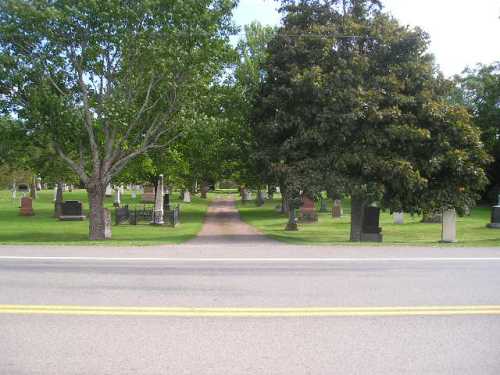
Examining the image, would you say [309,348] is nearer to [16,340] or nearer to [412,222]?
[16,340]

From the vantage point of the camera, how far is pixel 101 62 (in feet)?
63.6

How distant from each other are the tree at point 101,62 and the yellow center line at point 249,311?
42.0 feet

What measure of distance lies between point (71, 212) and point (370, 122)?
2006 centimetres

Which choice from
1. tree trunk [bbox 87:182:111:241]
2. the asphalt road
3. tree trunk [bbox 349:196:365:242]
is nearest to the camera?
the asphalt road

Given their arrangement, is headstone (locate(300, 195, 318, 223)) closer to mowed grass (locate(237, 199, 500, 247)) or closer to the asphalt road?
mowed grass (locate(237, 199, 500, 247))

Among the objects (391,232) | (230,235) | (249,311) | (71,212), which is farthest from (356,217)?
(71,212)

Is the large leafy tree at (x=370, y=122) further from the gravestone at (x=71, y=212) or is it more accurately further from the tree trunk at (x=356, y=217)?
the gravestone at (x=71, y=212)

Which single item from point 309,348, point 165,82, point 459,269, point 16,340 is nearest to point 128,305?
point 16,340

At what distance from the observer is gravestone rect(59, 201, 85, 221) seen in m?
30.6

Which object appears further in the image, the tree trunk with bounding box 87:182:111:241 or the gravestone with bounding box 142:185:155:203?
the gravestone with bounding box 142:185:155:203

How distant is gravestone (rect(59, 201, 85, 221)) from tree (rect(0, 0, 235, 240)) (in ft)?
35.2

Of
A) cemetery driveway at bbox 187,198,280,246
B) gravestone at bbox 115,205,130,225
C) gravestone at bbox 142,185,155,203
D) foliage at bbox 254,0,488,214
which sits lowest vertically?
cemetery driveway at bbox 187,198,280,246

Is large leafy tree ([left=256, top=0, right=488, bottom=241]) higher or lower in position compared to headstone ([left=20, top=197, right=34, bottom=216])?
higher

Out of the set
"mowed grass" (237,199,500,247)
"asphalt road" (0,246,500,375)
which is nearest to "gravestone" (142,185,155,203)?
"mowed grass" (237,199,500,247)
